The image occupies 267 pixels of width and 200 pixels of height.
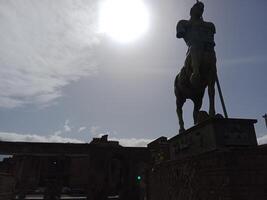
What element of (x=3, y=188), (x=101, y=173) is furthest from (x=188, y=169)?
(x=101, y=173)

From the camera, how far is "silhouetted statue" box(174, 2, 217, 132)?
417 cm

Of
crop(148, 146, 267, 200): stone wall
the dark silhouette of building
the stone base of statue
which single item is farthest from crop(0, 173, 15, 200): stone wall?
crop(148, 146, 267, 200): stone wall

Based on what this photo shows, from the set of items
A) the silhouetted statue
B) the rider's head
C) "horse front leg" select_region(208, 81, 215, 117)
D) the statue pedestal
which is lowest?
the statue pedestal

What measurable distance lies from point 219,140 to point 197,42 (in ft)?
7.14

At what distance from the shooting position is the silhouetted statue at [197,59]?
4.17 metres

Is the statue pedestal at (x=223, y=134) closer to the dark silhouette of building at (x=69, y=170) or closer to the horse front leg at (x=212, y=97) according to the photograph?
the horse front leg at (x=212, y=97)

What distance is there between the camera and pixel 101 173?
1814 centimetres

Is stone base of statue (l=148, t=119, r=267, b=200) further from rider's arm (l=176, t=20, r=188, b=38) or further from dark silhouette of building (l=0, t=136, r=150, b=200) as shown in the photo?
dark silhouette of building (l=0, t=136, r=150, b=200)

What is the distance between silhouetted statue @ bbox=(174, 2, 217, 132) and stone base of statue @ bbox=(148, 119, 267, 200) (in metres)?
0.73

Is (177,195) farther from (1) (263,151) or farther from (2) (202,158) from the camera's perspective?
(1) (263,151)

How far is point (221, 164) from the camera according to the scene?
2764mm

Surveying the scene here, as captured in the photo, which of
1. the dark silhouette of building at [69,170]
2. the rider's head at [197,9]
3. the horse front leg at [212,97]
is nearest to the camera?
the horse front leg at [212,97]

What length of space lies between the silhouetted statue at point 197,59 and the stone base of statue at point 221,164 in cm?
73

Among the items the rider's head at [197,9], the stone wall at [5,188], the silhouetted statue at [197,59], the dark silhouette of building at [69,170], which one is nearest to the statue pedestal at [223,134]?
the silhouetted statue at [197,59]
